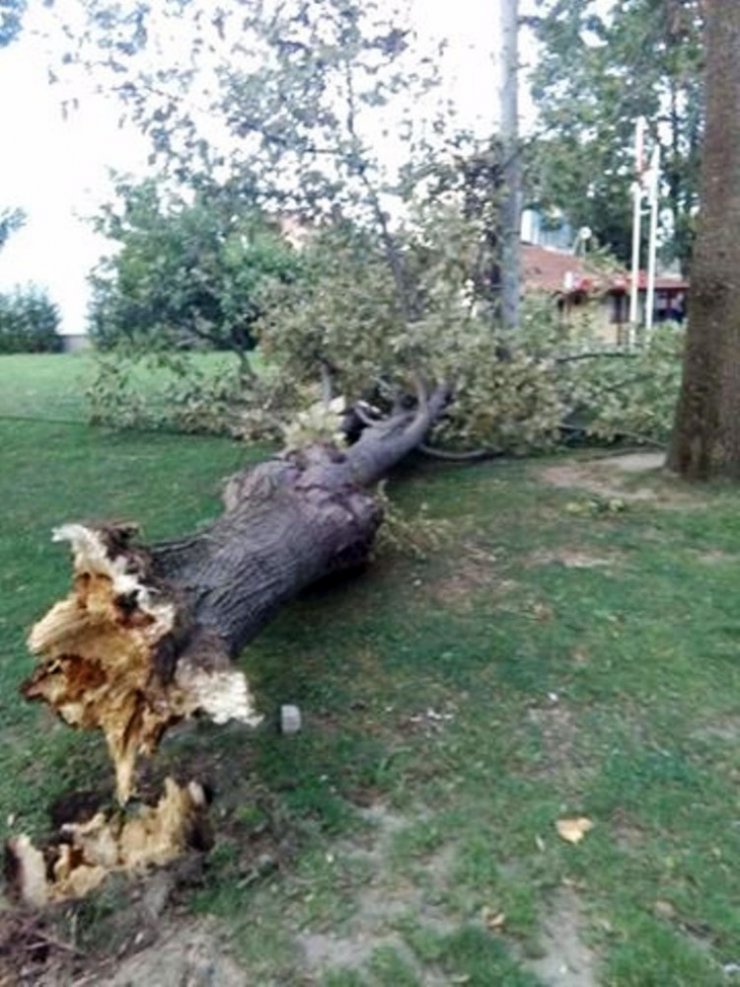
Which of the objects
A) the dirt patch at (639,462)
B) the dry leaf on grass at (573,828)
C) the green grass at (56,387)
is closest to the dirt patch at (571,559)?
the dirt patch at (639,462)

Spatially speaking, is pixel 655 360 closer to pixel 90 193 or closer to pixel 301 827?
pixel 90 193

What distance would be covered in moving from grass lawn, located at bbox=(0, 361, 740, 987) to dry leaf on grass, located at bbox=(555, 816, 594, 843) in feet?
0.08

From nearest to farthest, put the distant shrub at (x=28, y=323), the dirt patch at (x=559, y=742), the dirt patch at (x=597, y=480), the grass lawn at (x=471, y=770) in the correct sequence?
the grass lawn at (x=471, y=770) → the dirt patch at (x=559, y=742) → the dirt patch at (x=597, y=480) → the distant shrub at (x=28, y=323)

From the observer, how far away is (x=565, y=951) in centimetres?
213

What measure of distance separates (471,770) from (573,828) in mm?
384

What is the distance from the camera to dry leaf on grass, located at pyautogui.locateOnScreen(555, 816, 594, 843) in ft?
8.32

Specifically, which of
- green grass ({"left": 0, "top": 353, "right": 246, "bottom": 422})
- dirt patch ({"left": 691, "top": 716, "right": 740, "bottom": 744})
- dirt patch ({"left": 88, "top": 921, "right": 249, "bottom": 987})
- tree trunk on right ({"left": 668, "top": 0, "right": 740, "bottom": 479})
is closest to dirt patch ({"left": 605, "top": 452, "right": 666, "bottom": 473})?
tree trunk on right ({"left": 668, "top": 0, "right": 740, "bottom": 479})

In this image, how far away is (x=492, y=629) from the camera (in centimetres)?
392

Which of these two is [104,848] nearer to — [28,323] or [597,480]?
[597,480]

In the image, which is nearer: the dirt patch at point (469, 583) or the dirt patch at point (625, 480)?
the dirt patch at point (469, 583)

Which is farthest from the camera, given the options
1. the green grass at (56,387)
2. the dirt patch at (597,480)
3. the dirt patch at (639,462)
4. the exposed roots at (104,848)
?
the green grass at (56,387)

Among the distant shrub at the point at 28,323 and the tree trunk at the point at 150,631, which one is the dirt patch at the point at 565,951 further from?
the distant shrub at the point at 28,323

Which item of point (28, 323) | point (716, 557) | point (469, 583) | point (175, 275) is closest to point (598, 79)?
point (175, 275)

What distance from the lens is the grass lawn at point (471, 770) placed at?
2.18m
